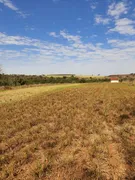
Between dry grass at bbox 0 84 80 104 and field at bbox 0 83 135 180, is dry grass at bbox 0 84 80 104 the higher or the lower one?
the higher one

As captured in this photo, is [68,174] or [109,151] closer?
[68,174]

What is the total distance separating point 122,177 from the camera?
4875 mm

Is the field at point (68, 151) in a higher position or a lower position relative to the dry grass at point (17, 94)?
lower

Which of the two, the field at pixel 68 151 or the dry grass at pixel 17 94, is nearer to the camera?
the field at pixel 68 151

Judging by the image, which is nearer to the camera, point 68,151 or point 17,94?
point 68,151

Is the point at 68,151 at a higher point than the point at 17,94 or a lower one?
lower

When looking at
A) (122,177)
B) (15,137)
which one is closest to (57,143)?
(15,137)

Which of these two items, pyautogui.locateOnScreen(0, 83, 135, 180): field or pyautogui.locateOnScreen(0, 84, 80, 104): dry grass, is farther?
pyautogui.locateOnScreen(0, 84, 80, 104): dry grass

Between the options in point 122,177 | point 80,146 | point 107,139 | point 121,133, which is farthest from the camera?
point 121,133

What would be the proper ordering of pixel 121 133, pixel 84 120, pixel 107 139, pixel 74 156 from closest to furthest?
pixel 74 156 < pixel 107 139 < pixel 121 133 < pixel 84 120

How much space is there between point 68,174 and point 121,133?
4.31m

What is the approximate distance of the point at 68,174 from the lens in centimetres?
508

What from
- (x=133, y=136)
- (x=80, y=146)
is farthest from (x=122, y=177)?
(x=133, y=136)

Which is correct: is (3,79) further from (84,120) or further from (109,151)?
(109,151)
